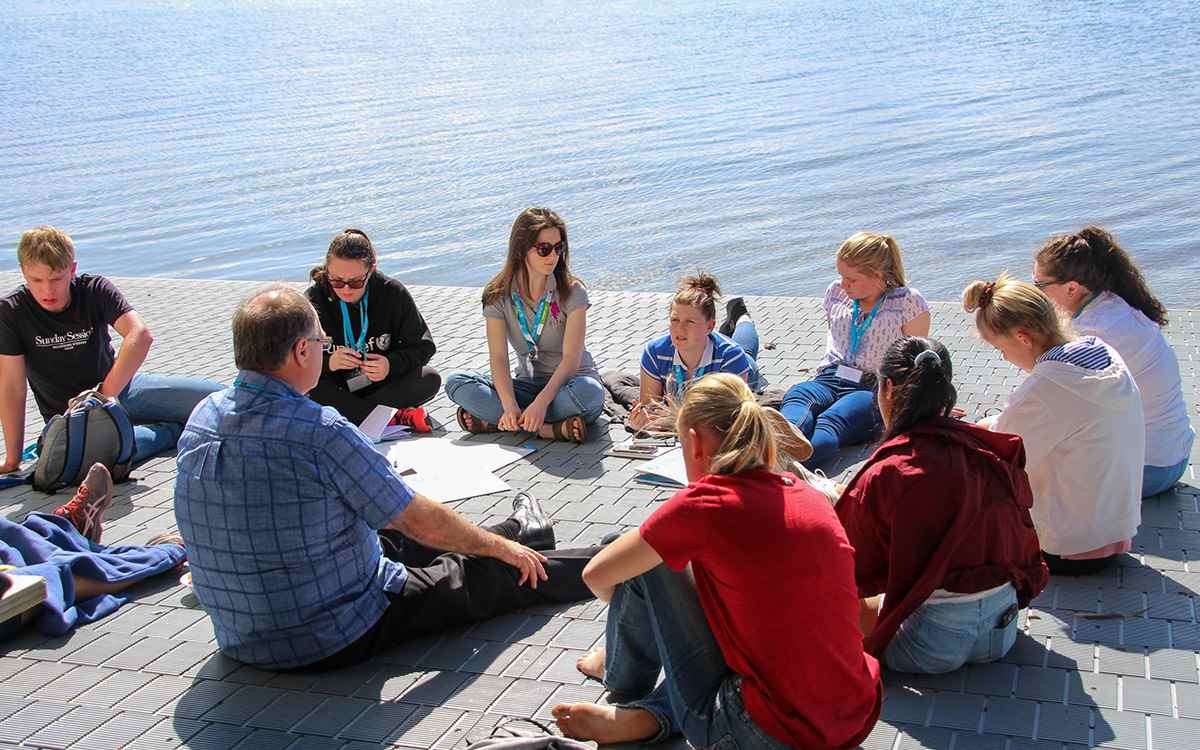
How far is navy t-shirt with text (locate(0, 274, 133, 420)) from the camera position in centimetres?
661

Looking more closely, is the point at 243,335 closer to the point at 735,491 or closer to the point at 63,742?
the point at 63,742

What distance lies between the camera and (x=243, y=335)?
156 inches

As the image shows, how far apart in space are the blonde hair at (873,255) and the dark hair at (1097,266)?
1.18 m

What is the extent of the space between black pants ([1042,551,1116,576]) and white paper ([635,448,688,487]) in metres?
1.83

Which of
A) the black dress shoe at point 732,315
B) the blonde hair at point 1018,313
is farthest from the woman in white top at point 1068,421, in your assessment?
the black dress shoe at point 732,315

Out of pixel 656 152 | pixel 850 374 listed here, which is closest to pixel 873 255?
pixel 850 374

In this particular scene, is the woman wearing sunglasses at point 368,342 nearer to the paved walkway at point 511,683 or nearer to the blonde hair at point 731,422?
the paved walkway at point 511,683

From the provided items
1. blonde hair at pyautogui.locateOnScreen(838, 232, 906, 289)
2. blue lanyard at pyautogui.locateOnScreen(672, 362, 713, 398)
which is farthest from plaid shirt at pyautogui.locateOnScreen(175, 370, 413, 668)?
blonde hair at pyautogui.locateOnScreen(838, 232, 906, 289)

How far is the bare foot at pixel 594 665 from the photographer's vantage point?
4199mm

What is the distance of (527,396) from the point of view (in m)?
7.28

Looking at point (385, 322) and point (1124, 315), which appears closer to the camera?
point (1124, 315)

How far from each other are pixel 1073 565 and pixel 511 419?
3236 mm

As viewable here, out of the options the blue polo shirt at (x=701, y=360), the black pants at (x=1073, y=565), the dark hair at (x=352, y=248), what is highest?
the dark hair at (x=352, y=248)

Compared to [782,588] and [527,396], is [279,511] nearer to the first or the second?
[782,588]
